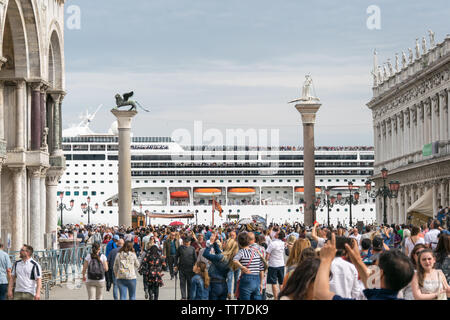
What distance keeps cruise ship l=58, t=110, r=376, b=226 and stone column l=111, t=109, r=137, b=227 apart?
2062 inches

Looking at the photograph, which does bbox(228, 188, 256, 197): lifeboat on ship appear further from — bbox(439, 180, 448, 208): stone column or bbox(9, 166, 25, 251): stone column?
bbox(9, 166, 25, 251): stone column

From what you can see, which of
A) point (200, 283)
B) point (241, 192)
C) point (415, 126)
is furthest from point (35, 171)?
point (241, 192)

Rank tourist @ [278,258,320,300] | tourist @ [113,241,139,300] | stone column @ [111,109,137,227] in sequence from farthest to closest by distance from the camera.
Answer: stone column @ [111,109,137,227], tourist @ [113,241,139,300], tourist @ [278,258,320,300]

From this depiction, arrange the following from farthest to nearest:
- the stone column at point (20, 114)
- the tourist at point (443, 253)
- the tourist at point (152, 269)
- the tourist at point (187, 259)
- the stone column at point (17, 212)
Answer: the stone column at point (20, 114) < the stone column at point (17, 212) < the tourist at point (187, 259) < the tourist at point (152, 269) < the tourist at point (443, 253)

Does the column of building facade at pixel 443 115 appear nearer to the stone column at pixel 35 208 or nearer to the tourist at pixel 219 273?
the stone column at pixel 35 208

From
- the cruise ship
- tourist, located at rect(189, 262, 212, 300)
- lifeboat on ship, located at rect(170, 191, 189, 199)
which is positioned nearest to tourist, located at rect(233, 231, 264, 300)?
tourist, located at rect(189, 262, 212, 300)

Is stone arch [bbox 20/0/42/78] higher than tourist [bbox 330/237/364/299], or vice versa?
stone arch [bbox 20/0/42/78]

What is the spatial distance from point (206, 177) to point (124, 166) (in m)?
64.5

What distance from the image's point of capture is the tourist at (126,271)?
15617mm

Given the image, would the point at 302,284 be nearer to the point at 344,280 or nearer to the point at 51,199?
the point at 344,280

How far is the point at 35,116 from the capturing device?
89.4ft

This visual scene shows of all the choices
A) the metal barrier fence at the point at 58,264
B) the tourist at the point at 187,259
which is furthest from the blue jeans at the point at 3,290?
the metal barrier fence at the point at 58,264

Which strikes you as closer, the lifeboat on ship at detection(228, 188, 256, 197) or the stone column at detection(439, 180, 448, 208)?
the stone column at detection(439, 180, 448, 208)

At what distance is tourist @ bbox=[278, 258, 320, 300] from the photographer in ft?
22.0
